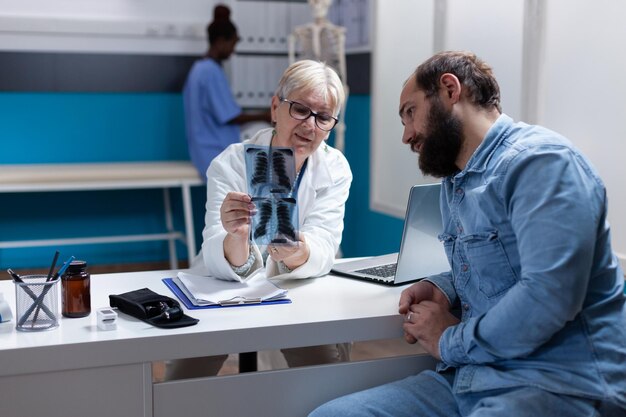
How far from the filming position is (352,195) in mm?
5469

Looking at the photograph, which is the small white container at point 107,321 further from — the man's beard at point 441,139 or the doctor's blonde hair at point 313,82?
the doctor's blonde hair at point 313,82

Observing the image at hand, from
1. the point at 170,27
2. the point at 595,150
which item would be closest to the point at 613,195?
the point at 595,150

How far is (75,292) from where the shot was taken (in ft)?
5.17

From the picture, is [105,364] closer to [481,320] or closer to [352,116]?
[481,320]

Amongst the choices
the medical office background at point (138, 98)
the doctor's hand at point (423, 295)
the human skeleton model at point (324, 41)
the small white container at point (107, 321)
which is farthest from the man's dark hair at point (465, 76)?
the human skeleton model at point (324, 41)

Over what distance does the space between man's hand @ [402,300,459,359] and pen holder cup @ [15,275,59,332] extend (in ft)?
2.32

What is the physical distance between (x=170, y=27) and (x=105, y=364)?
13.9ft

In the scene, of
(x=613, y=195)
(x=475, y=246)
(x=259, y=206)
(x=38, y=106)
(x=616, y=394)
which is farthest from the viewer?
(x=38, y=106)

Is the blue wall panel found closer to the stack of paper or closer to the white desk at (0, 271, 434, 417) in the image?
the stack of paper

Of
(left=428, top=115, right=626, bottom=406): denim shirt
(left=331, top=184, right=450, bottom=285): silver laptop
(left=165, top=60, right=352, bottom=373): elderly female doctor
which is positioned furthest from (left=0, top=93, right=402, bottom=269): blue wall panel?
(left=428, top=115, right=626, bottom=406): denim shirt

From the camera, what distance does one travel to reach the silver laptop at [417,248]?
1812 millimetres

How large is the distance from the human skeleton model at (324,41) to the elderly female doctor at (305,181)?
8.67ft

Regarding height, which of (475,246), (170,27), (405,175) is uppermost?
(170,27)

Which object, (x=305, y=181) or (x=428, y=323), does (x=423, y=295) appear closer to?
(x=428, y=323)
